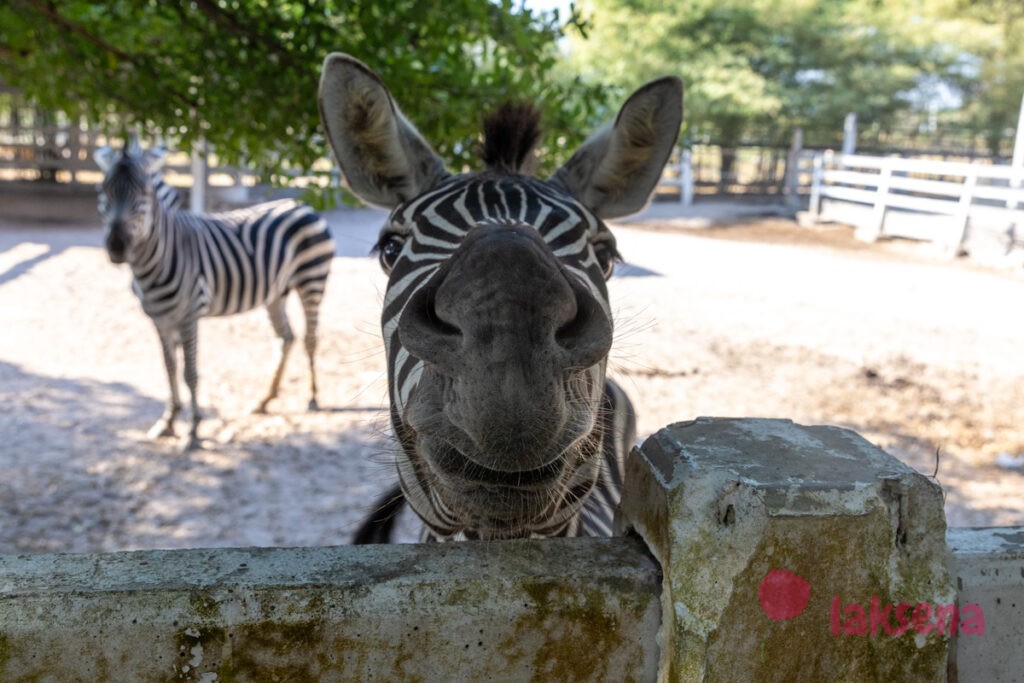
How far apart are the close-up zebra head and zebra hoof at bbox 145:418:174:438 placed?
4.83 feet

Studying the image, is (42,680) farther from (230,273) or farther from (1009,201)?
(1009,201)

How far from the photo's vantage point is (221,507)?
18.7 ft

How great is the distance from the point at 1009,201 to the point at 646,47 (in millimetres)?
14596

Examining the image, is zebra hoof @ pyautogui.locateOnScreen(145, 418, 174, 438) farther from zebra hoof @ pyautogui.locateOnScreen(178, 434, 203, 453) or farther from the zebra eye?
the zebra eye

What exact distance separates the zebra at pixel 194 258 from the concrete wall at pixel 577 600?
226 inches

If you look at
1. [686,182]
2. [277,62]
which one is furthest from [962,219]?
[277,62]

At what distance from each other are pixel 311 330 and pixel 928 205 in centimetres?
1480

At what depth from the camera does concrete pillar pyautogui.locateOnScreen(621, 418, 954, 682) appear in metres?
1.33

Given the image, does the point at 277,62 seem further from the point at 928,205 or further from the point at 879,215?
the point at 879,215

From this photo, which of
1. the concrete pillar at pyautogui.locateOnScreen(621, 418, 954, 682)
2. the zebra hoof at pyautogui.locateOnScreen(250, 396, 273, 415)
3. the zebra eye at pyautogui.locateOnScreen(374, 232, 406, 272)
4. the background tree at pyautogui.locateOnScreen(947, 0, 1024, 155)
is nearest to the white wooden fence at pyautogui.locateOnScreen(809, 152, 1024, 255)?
the background tree at pyautogui.locateOnScreen(947, 0, 1024, 155)

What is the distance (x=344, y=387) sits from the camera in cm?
842

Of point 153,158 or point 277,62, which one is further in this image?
point 153,158

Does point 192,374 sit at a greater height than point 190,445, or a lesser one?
greater

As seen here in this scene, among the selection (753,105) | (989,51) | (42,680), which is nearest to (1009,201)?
(753,105)
